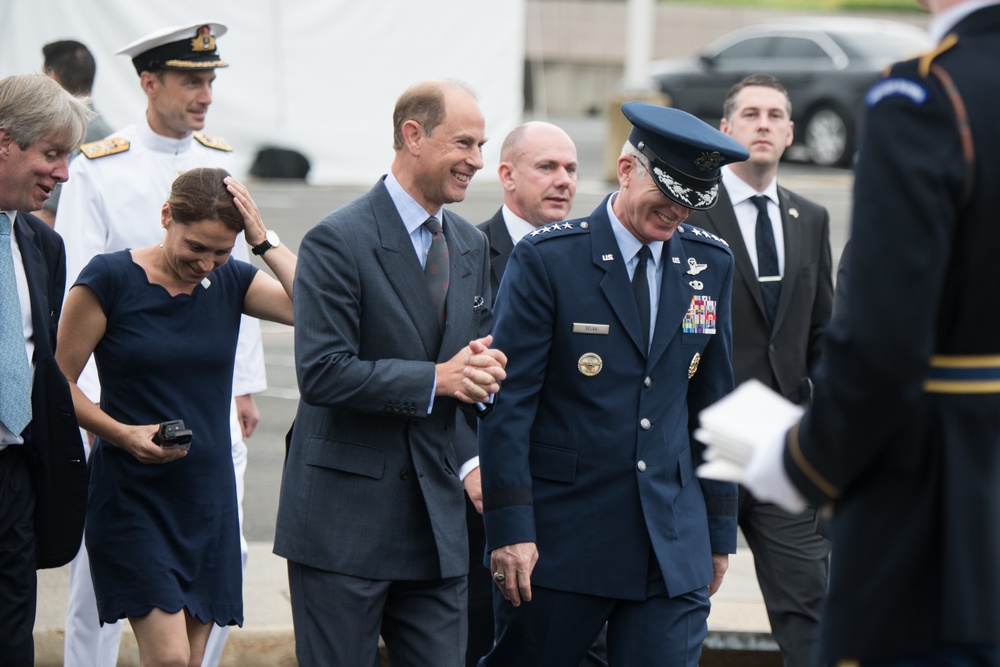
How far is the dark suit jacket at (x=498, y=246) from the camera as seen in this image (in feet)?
18.1

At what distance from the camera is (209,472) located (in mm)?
4590

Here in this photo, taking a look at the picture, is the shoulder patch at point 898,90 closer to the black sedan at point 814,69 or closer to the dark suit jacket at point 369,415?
the dark suit jacket at point 369,415

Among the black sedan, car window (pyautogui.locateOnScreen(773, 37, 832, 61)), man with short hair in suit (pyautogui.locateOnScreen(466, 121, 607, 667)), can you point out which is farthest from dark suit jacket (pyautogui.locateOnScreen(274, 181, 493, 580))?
car window (pyautogui.locateOnScreen(773, 37, 832, 61))

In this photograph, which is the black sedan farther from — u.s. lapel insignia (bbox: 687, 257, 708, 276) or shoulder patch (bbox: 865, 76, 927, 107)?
shoulder patch (bbox: 865, 76, 927, 107)

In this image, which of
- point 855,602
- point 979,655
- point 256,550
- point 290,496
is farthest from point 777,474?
point 256,550

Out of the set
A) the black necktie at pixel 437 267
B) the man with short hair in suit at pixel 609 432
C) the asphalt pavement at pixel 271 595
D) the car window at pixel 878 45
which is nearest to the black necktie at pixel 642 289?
the man with short hair in suit at pixel 609 432

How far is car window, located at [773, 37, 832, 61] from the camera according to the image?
21.8m

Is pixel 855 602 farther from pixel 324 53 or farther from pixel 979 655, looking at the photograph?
pixel 324 53

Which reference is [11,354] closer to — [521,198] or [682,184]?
[682,184]

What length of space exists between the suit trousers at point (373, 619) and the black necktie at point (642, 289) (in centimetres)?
92

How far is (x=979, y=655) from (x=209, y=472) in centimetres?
271

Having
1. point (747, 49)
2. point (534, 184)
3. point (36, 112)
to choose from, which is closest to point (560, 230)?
point (534, 184)

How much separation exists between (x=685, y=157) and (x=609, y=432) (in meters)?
0.80

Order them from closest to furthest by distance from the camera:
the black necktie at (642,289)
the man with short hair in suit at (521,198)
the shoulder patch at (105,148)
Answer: the black necktie at (642,289) → the man with short hair in suit at (521,198) → the shoulder patch at (105,148)
